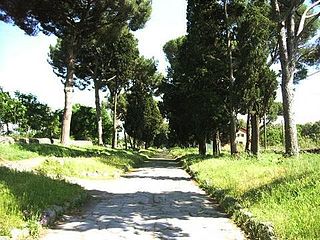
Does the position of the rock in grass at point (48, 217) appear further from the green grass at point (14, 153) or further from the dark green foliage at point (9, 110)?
the dark green foliage at point (9, 110)

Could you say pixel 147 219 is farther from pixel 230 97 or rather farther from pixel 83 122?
pixel 83 122

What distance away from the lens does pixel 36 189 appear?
9.62m

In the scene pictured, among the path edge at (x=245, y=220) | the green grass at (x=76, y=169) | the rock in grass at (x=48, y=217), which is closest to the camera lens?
the path edge at (x=245, y=220)

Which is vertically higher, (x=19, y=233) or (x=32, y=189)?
(x=32, y=189)

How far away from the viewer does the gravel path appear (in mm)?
7621

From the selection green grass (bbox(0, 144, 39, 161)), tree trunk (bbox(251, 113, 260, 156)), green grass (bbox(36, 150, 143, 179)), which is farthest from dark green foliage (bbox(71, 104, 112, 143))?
green grass (bbox(36, 150, 143, 179))

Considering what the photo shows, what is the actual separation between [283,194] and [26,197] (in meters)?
5.07

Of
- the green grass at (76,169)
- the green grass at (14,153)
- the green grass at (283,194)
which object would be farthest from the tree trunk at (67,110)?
Answer: the green grass at (283,194)

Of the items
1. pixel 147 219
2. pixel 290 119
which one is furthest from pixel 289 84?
pixel 147 219

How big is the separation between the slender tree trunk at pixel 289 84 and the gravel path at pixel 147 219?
4.38 metres

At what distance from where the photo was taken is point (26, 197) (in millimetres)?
8477

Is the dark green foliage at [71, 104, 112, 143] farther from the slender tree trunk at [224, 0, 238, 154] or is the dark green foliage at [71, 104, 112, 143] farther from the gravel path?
the gravel path

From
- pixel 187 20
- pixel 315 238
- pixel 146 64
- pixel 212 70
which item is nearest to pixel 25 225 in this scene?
pixel 315 238

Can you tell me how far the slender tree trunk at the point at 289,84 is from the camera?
1603 cm
